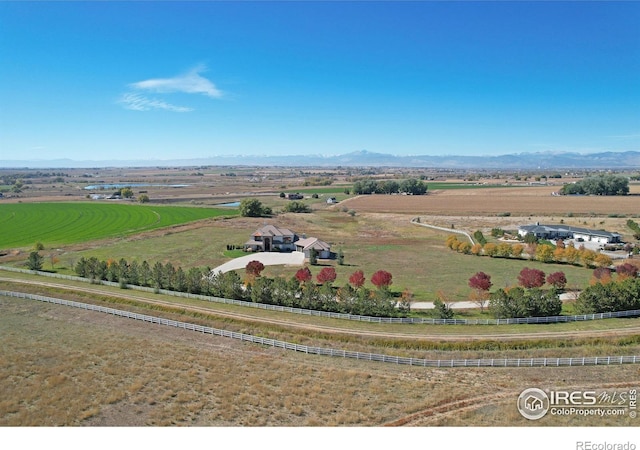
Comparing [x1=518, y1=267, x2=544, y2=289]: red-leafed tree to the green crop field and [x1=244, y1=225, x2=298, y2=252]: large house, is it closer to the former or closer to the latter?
[x1=244, y1=225, x2=298, y2=252]: large house

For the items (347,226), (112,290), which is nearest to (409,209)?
(347,226)

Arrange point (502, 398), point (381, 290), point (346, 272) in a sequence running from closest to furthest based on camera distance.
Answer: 1. point (502, 398)
2. point (381, 290)
3. point (346, 272)

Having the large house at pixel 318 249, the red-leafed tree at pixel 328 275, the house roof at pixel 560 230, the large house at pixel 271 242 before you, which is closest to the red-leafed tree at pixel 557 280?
the red-leafed tree at pixel 328 275

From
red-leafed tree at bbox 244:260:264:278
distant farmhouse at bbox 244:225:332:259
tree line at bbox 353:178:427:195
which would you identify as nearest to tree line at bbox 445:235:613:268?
distant farmhouse at bbox 244:225:332:259

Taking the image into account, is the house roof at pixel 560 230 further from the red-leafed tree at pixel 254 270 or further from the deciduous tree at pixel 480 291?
the red-leafed tree at pixel 254 270

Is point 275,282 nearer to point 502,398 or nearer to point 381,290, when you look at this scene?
point 381,290
